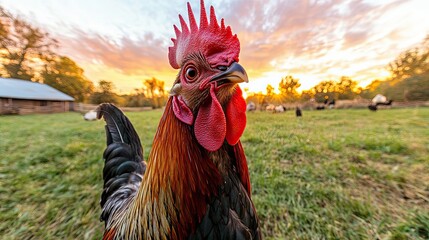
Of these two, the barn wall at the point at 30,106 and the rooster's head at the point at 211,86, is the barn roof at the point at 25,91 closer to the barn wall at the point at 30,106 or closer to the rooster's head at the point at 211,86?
the barn wall at the point at 30,106

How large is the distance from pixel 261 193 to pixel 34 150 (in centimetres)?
453

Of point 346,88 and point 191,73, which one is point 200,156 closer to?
point 191,73

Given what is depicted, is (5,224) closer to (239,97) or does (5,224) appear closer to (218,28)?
(239,97)

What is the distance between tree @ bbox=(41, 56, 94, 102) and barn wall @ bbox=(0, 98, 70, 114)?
5618 mm

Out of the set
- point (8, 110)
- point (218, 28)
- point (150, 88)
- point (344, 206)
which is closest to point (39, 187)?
point (218, 28)

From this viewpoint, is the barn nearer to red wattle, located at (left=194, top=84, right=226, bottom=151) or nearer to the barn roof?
the barn roof

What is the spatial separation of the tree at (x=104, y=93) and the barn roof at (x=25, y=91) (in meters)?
3.79

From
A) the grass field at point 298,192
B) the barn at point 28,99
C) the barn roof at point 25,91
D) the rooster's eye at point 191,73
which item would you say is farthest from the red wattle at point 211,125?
the barn roof at point 25,91

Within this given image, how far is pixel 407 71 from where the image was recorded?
67.2 ft

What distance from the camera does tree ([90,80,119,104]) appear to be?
25.0 meters

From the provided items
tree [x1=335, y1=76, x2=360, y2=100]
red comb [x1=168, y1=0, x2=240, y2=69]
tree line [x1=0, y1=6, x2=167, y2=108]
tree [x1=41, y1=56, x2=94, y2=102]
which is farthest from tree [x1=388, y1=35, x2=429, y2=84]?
tree [x1=41, y1=56, x2=94, y2=102]

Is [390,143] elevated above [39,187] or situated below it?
above

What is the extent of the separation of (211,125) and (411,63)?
102ft

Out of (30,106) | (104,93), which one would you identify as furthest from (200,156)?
(104,93)
